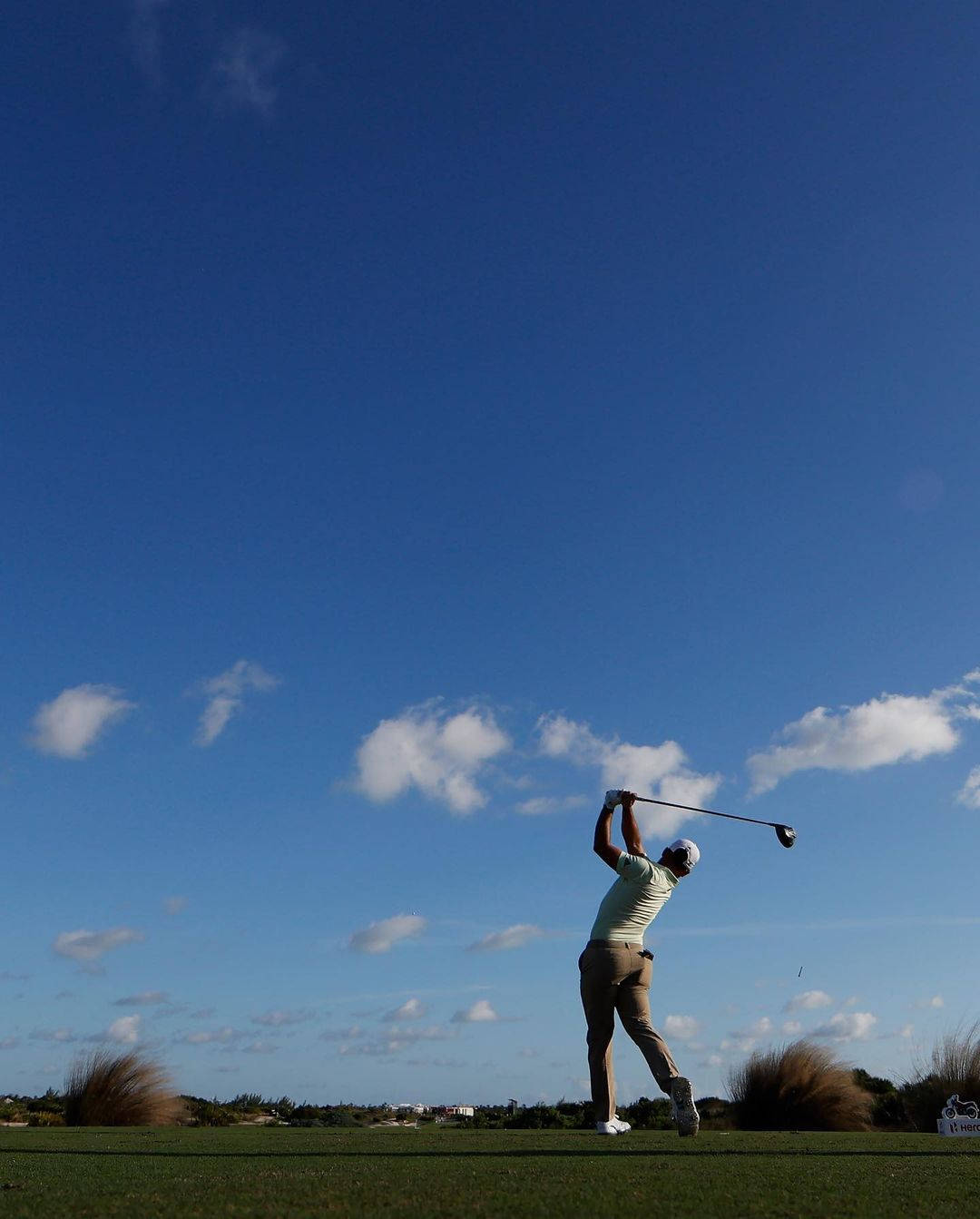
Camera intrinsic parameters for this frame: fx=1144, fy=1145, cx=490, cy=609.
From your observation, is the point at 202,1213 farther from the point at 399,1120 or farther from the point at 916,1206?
the point at 399,1120

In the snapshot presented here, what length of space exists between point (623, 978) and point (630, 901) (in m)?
0.49

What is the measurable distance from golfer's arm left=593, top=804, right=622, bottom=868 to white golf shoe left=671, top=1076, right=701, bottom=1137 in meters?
1.39

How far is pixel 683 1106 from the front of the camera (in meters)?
7.26

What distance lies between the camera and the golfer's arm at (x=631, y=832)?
312 inches

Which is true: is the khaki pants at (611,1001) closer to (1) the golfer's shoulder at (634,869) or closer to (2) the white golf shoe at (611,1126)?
(2) the white golf shoe at (611,1126)

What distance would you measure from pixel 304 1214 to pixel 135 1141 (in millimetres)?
6055

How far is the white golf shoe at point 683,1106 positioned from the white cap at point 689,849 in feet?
4.78

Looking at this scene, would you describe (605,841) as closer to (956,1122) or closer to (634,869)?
(634,869)

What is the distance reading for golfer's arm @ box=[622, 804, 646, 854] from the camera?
26.0 feet

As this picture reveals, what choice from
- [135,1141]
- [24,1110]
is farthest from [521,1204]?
[24,1110]

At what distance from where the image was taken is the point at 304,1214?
3.44 m

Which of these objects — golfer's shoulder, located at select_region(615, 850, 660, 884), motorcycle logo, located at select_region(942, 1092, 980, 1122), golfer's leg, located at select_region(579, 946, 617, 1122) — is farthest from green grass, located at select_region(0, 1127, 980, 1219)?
golfer's shoulder, located at select_region(615, 850, 660, 884)

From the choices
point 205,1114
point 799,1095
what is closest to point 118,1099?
point 205,1114

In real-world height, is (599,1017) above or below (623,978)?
below
